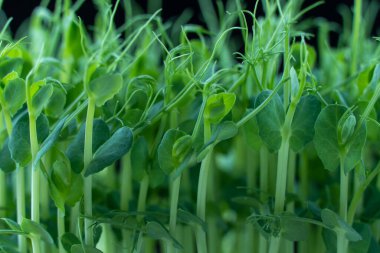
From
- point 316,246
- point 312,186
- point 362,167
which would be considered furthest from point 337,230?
point 312,186

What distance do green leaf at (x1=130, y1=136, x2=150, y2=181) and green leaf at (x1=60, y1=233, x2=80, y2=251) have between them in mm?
64

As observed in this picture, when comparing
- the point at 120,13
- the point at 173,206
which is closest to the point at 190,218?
the point at 173,206

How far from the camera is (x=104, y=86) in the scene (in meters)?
0.40

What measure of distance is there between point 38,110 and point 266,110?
15cm

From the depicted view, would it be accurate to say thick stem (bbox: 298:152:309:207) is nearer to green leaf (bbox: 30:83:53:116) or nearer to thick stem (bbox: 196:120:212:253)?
thick stem (bbox: 196:120:212:253)

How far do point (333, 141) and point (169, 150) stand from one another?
110 millimetres

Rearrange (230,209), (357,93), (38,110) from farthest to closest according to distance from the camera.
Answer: (230,209)
(357,93)
(38,110)

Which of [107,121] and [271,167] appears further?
[271,167]

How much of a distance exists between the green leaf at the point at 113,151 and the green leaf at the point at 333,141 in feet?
0.41

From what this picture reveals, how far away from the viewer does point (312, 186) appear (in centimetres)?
71

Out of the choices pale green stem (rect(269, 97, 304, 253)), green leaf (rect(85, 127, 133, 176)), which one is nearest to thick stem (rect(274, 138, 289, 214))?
pale green stem (rect(269, 97, 304, 253))

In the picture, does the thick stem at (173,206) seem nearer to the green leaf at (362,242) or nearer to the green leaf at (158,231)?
the green leaf at (158,231)

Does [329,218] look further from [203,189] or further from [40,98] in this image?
[40,98]

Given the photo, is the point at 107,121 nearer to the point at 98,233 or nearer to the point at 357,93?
the point at 98,233
